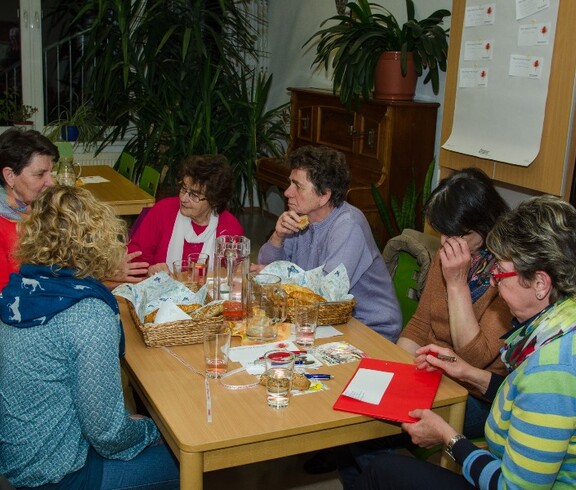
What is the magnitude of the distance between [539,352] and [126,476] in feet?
3.45

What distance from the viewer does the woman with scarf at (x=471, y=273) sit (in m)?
2.23

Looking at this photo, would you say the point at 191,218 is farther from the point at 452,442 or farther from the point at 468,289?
the point at 452,442

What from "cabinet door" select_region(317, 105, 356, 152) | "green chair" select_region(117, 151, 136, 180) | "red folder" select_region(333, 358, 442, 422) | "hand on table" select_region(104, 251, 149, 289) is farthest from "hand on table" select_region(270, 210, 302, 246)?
"green chair" select_region(117, 151, 136, 180)

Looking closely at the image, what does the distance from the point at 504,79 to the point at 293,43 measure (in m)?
3.52

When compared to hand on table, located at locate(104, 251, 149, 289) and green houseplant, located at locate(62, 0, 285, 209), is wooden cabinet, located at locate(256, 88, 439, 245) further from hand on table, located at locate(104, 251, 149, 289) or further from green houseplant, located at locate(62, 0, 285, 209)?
hand on table, located at locate(104, 251, 149, 289)

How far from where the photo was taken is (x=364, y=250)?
2.61 metres

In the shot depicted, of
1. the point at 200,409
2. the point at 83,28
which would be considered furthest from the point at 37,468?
the point at 83,28

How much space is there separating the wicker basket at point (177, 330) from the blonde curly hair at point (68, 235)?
0.32 meters

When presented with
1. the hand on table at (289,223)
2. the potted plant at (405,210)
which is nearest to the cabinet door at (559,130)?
the potted plant at (405,210)

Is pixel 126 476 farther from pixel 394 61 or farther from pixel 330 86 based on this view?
pixel 330 86

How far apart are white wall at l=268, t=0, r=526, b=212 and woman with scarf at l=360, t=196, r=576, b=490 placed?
3.83 metres

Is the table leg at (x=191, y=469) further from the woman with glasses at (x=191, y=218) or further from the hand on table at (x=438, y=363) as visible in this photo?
the woman with glasses at (x=191, y=218)

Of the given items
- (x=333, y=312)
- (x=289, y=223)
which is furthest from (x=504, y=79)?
(x=333, y=312)

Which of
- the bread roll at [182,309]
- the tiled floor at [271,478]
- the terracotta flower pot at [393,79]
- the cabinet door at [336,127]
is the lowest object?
the tiled floor at [271,478]
